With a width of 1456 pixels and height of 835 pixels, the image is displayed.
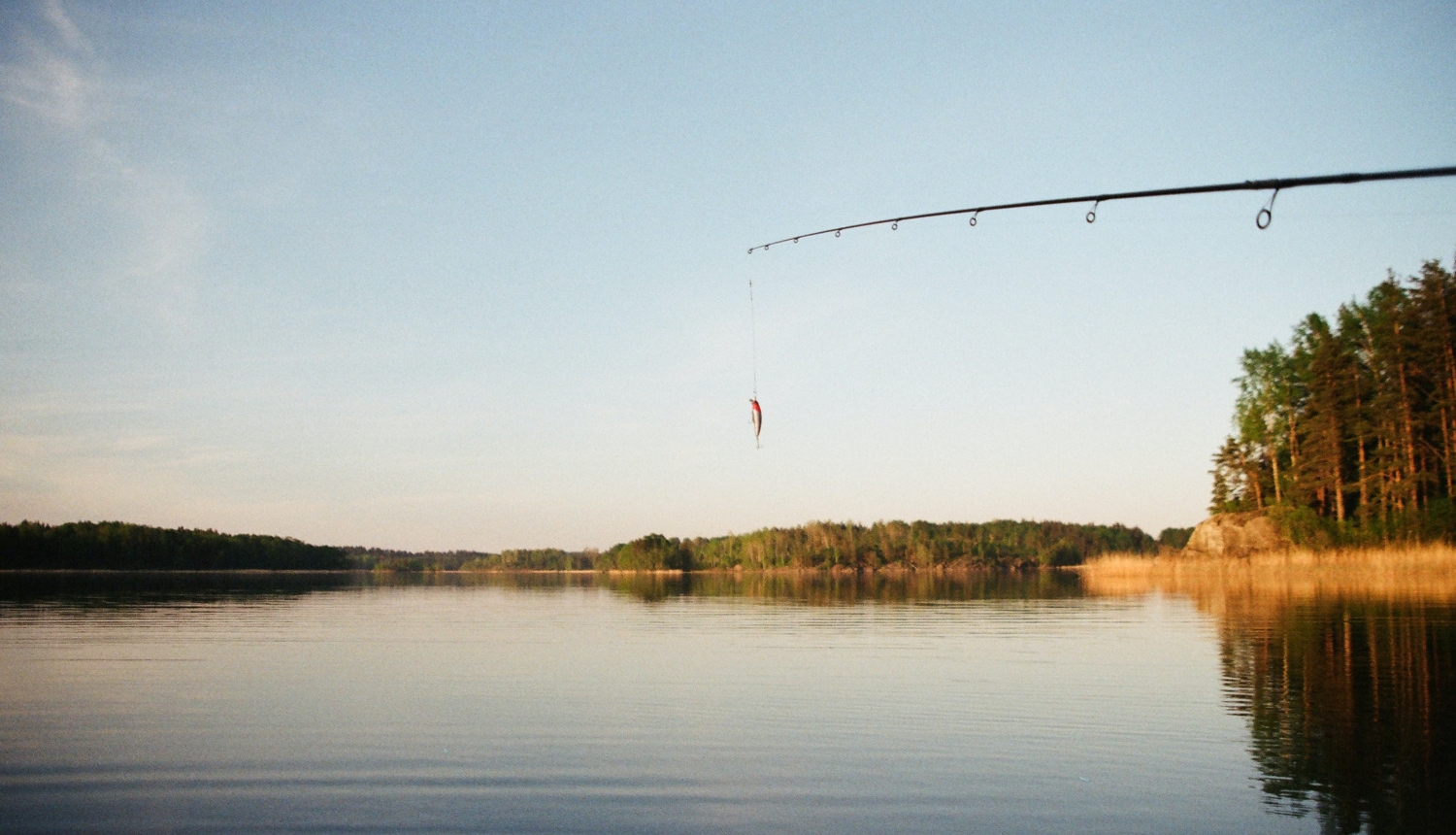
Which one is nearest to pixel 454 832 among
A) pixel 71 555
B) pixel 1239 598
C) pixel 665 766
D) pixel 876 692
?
pixel 665 766

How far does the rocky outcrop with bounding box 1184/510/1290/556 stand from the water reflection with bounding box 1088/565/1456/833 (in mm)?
41213

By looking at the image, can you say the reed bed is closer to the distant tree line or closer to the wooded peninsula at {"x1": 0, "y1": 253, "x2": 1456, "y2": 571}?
the wooded peninsula at {"x1": 0, "y1": 253, "x2": 1456, "y2": 571}

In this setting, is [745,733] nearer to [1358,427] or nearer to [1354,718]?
[1354,718]

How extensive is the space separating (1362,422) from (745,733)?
6061 cm

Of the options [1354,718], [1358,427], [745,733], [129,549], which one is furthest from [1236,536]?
[129,549]

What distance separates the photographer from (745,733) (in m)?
12.6

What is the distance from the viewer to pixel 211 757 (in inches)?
442

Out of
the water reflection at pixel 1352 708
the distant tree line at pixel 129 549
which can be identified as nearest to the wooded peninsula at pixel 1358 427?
the water reflection at pixel 1352 708

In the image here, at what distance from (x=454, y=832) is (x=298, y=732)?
5.94m

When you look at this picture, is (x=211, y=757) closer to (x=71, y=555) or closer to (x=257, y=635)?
(x=257, y=635)

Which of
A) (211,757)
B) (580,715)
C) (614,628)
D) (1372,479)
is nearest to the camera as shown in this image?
(211,757)

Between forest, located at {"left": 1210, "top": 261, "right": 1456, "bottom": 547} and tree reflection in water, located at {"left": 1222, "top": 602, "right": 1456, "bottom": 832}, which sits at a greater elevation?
forest, located at {"left": 1210, "top": 261, "right": 1456, "bottom": 547}

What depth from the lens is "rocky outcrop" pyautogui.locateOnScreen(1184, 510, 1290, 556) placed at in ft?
223

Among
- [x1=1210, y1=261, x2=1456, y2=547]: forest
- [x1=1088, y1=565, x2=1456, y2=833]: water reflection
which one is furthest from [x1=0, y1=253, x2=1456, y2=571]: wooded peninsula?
[x1=1088, y1=565, x2=1456, y2=833]: water reflection
